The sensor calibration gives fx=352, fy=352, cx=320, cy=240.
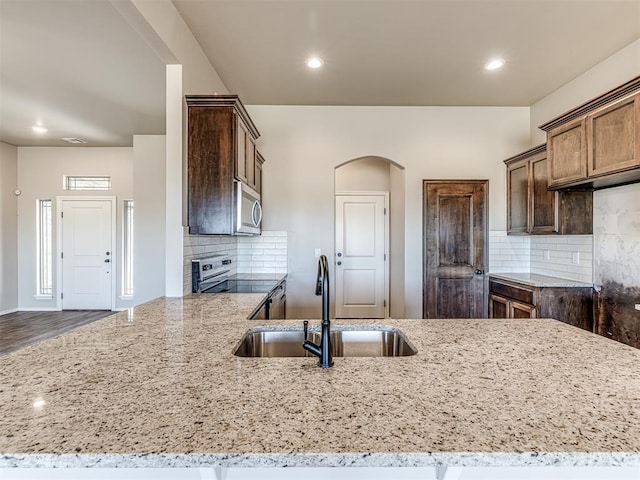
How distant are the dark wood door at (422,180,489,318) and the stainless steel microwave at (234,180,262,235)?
84.1 inches

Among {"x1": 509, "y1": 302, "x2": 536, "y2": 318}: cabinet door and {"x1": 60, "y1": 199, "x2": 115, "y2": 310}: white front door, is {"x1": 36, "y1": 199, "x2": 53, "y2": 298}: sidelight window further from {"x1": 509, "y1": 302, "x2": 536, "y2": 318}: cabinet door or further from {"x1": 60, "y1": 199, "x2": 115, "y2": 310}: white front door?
{"x1": 509, "y1": 302, "x2": 536, "y2": 318}: cabinet door

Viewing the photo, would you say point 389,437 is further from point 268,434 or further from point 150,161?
point 150,161

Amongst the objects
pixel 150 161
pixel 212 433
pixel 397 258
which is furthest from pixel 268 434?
pixel 150 161

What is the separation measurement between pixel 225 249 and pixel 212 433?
3099 millimetres

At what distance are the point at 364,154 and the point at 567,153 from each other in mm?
2102

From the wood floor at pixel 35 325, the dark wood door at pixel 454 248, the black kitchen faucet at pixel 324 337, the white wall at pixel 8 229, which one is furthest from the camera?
the white wall at pixel 8 229

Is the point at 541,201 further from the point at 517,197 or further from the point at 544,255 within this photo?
the point at 544,255

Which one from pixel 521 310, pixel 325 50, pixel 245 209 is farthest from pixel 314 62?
pixel 521 310

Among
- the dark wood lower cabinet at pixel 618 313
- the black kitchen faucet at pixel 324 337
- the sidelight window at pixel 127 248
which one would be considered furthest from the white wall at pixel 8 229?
the dark wood lower cabinet at pixel 618 313

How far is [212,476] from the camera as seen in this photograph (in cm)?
86

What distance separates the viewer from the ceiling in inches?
99.1

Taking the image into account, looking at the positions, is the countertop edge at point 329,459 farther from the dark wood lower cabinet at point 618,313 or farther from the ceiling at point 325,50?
the dark wood lower cabinet at point 618,313

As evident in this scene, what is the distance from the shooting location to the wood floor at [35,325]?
15.0 ft

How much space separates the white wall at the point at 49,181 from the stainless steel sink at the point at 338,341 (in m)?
5.74
